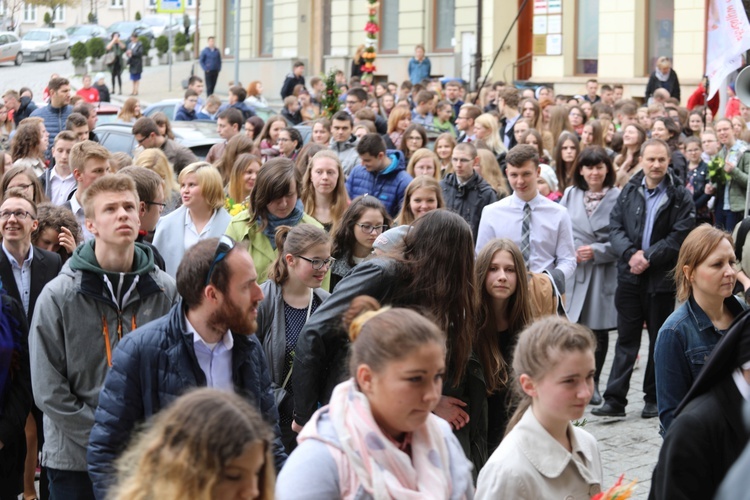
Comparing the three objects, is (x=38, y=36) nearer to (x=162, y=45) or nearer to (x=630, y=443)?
(x=162, y=45)

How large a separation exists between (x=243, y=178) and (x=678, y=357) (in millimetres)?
4875

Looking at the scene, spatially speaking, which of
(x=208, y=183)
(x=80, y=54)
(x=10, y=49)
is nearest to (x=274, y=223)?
(x=208, y=183)

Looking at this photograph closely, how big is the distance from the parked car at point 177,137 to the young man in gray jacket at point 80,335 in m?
9.48

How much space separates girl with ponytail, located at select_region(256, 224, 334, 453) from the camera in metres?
6.14

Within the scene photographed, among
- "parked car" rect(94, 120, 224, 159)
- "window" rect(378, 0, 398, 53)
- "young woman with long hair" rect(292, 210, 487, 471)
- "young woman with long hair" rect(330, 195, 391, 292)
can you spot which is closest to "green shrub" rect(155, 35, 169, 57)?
"window" rect(378, 0, 398, 53)

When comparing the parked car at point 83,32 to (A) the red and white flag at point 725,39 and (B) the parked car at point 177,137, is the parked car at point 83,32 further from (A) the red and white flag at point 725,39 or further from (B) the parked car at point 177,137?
(A) the red and white flag at point 725,39

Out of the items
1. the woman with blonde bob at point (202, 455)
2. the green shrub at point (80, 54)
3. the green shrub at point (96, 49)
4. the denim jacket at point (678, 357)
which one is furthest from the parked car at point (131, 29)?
the woman with blonde bob at point (202, 455)

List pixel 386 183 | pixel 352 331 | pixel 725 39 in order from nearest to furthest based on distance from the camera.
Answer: pixel 352 331, pixel 386 183, pixel 725 39

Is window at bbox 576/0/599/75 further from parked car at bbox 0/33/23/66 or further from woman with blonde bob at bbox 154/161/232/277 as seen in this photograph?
parked car at bbox 0/33/23/66

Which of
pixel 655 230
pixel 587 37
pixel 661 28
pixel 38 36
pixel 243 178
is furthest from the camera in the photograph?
pixel 38 36

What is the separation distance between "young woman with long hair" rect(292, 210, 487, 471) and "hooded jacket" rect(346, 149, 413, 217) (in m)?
5.11

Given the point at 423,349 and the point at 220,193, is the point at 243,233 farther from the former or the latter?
the point at 423,349

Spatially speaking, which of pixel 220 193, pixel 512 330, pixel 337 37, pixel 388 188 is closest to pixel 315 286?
pixel 512 330

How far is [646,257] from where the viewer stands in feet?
31.4
